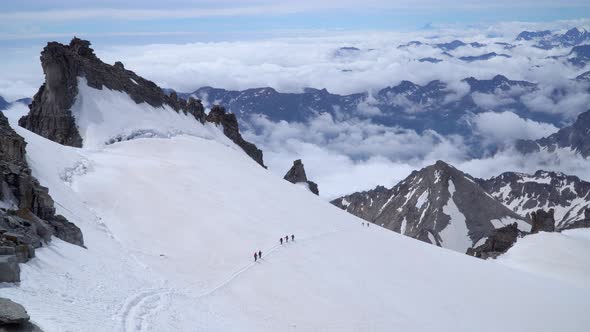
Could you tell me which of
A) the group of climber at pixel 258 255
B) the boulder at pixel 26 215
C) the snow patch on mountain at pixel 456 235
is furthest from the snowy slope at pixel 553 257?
the snow patch on mountain at pixel 456 235

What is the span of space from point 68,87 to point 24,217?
188ft

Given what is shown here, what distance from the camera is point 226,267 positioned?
36.5m

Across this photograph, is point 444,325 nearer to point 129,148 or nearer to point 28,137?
point 28,137

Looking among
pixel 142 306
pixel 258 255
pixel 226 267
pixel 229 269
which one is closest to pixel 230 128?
pixel 258 255

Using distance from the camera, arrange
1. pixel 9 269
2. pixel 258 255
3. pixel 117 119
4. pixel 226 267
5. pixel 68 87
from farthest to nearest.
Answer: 1. pixel 68 87
2. pixel 117 119
3. pixel 258 255
4. pixel 226 267
5. pixel 9 269

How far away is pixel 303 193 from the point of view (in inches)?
2778

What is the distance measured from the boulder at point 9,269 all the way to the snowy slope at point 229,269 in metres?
0.52

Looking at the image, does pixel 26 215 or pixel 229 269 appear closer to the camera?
pixel 26 215

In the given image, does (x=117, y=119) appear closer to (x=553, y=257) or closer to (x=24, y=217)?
(x=24, y=217)

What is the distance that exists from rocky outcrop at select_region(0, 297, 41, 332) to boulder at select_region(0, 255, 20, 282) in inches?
156

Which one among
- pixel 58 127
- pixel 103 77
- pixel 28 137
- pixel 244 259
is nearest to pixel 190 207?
pixel 244 259

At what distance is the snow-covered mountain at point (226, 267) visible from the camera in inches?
972

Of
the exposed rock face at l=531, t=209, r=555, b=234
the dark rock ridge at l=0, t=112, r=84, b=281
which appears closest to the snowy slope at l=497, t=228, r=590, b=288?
the exposed rock face at l=531, t=209, r=555, b=234

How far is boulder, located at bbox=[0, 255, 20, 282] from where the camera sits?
1986cm
